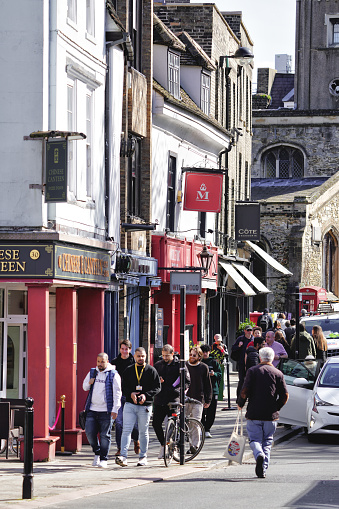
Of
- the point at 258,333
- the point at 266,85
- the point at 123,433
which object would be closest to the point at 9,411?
the point at 123,433

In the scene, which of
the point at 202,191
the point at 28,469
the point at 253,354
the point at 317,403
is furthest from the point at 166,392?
the point at 202,191

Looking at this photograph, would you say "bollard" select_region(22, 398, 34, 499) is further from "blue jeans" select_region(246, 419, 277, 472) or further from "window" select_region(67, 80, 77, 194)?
"window" select_region(67, 80, 77, 194)

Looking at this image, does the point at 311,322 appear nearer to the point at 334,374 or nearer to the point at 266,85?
the point at 334,374

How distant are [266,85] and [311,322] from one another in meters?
61.5

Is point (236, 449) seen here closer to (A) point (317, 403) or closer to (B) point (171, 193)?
(A) point (317, 403)

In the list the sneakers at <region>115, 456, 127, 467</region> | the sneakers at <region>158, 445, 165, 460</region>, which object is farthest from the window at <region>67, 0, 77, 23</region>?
the sneakers at <region>115, 456, 127, 467</region>

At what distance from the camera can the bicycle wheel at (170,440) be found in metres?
17.2

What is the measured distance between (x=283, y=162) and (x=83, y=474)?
55.0 m

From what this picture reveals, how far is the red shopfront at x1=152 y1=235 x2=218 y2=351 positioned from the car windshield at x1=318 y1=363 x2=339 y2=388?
4597mm

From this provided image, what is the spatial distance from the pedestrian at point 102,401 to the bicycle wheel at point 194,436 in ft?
4.27

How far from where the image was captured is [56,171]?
58.3ft

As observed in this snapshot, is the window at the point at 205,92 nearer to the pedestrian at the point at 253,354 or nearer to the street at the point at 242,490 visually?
the pedestrian at the point at 253,354

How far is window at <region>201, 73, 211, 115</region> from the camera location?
33.8 meters

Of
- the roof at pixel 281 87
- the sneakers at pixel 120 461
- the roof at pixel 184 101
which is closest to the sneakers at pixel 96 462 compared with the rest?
the sneakers at pixel 120 461
